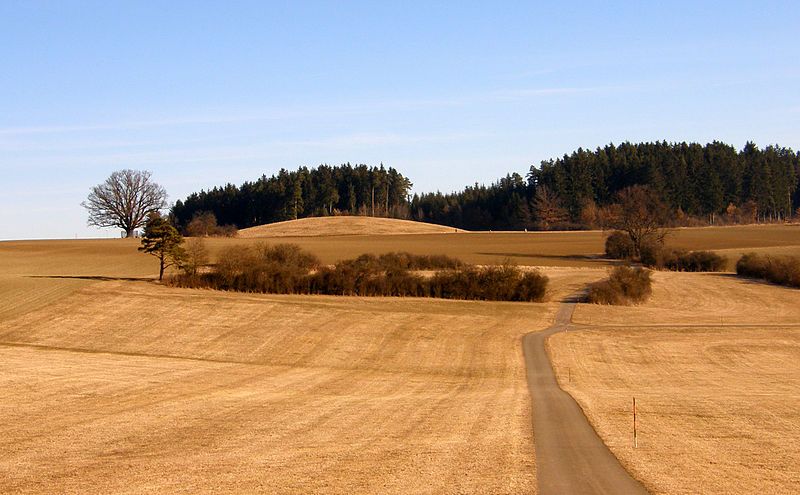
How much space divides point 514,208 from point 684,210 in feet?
112

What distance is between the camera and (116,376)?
30016 millimetres

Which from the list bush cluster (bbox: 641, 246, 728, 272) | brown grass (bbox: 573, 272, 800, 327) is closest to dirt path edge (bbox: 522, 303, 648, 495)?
brown grass (bbox: 573, 272, 800, 327)

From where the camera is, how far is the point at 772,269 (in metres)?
72.2

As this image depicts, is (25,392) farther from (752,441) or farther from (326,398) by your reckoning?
(752,441)

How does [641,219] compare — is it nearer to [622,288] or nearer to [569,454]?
[622,288]

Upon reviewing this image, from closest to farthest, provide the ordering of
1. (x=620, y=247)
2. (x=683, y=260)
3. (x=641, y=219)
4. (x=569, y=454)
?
(x=569, y=454), (x=683, y=260), (x=641, y=219), (x=620, y=247)

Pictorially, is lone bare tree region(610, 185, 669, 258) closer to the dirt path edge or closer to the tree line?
the dirt path edge

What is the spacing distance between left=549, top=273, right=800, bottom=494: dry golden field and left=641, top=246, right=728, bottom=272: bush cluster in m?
11.4

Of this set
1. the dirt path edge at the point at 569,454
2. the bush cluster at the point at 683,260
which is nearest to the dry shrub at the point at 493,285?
the bush cluster at the point at 683,260

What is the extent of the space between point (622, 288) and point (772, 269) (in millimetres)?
17716

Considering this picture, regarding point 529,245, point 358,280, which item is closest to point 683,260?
point 529,245

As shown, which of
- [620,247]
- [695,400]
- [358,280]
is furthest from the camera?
[620,247]

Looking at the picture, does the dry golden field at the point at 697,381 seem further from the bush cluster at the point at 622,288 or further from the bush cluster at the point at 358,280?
the bush cluster at the point at 358,280

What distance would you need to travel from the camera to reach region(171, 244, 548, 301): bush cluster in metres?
62.6
